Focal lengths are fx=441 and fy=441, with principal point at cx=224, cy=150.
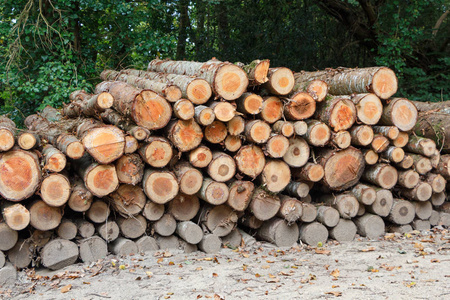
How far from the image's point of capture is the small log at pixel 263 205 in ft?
18.4

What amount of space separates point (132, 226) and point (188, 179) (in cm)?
90

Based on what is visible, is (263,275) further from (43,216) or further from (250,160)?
(43,216)

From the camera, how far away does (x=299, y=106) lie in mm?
5520

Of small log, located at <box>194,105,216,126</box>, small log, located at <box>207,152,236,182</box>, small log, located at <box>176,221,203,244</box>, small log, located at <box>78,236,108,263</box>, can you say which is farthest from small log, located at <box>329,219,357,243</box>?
small log, located at <box>78,236,108,263</box>

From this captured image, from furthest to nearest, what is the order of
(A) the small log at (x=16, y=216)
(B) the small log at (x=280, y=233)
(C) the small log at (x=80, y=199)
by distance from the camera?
(B) the small log at (x=280, y=233), (C) the small log at (x=80, y=199), (A) the small log at (x=16, y=216)

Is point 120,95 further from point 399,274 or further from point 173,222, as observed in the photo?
point 399,274

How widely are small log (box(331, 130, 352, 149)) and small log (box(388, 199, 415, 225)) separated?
1.27 m

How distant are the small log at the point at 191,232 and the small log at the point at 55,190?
1428 mm

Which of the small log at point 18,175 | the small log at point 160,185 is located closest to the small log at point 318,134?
the small log at point 160,185

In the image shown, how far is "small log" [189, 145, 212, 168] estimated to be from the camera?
17.1ft

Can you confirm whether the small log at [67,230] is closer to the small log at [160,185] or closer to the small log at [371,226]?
the small log at [160,185]

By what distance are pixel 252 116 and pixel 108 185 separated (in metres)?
1.94

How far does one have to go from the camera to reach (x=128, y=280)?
14.8 feet

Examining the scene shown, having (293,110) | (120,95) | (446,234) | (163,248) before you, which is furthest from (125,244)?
(446,234)
